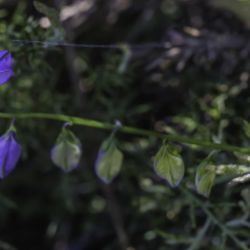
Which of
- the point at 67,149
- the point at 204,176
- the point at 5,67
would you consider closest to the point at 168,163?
the point at 204,176

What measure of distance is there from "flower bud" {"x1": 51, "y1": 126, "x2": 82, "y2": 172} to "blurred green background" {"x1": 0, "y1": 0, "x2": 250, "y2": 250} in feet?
0.71

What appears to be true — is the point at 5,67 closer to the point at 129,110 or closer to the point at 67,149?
the point at 67,149

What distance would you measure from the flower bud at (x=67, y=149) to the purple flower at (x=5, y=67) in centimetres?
16

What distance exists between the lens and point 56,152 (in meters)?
1.23

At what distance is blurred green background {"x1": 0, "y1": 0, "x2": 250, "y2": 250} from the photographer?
1.42 metres

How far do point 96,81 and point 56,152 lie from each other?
0.51 m

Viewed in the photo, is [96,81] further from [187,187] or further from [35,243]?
[35,243]

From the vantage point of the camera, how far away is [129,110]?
1.73m

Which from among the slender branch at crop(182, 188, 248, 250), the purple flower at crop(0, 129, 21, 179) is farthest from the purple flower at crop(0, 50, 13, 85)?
the slender branch at crop(182, 188, 248, 250)

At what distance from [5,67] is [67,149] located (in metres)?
0.20

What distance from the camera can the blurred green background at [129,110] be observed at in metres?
1.42

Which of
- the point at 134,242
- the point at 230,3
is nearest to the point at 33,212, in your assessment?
the point at 134,242

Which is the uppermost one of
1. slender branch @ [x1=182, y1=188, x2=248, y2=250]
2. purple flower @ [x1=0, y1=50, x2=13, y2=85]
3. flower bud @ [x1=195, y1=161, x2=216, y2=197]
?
purple flower @ [x1=0, y1=50, x2=13, y2=85]

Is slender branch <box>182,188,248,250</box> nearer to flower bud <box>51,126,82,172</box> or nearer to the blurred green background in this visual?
the blurred green background
